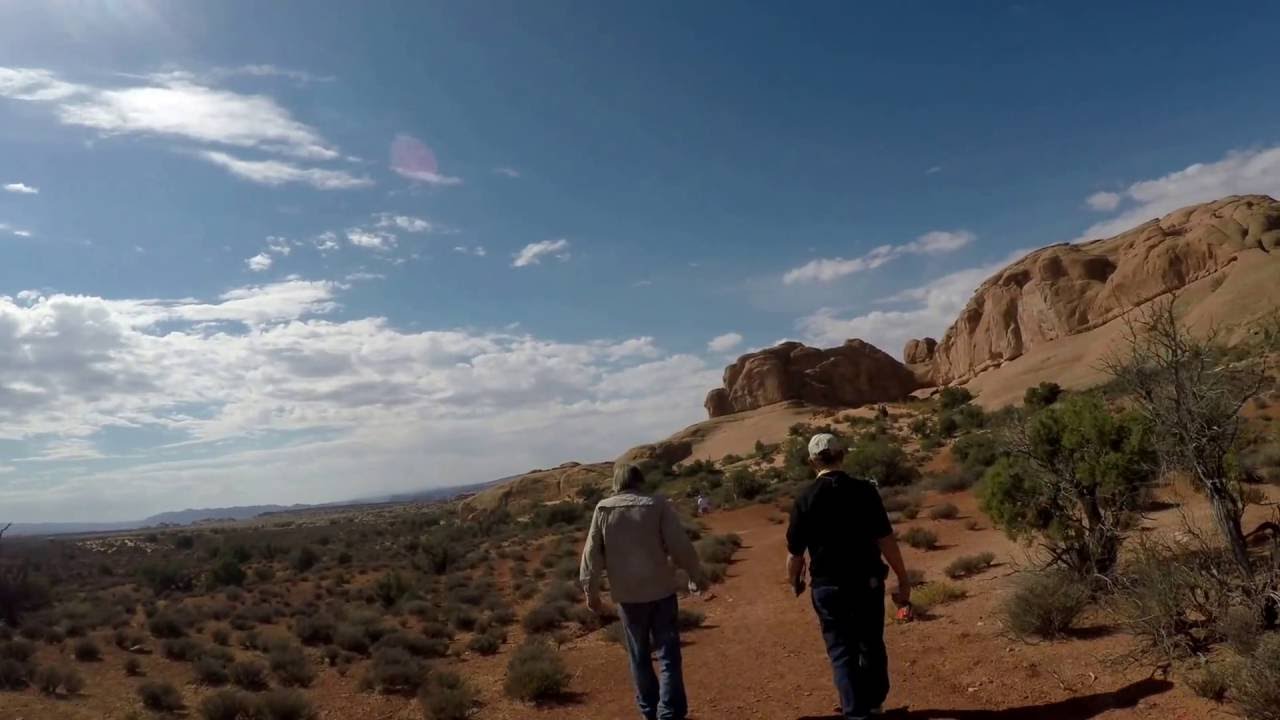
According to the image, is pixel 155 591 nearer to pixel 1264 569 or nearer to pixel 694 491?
pixel 694 491

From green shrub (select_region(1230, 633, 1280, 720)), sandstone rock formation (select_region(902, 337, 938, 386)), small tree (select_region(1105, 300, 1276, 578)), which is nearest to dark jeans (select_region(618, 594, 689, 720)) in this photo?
green shrub (select_region(1230, 633, 1280, 720))

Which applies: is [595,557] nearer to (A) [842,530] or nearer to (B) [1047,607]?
(A) [842,530]

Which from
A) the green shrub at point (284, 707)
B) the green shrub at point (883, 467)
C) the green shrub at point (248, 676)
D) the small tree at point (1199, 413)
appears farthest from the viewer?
the green shrub at point (883, 467)

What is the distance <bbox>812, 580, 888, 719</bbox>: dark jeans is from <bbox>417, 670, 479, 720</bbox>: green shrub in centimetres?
489

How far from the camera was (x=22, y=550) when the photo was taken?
1222 inches

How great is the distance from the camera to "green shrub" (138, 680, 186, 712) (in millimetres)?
10125

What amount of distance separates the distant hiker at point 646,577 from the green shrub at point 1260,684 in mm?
3455

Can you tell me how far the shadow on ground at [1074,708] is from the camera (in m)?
5.65

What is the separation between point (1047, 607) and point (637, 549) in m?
4.57

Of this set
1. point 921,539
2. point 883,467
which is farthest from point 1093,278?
point 921,539

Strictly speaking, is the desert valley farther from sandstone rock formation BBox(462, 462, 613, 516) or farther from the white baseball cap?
sandstone rock formation BBox(462, 462, 613, 516)

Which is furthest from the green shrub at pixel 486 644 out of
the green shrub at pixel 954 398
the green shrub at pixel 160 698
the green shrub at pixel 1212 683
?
the green shrub at pixel 954 398

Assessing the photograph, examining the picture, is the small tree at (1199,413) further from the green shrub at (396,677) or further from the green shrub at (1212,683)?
the green shrub at (396,677)

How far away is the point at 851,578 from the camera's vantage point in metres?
5.06
